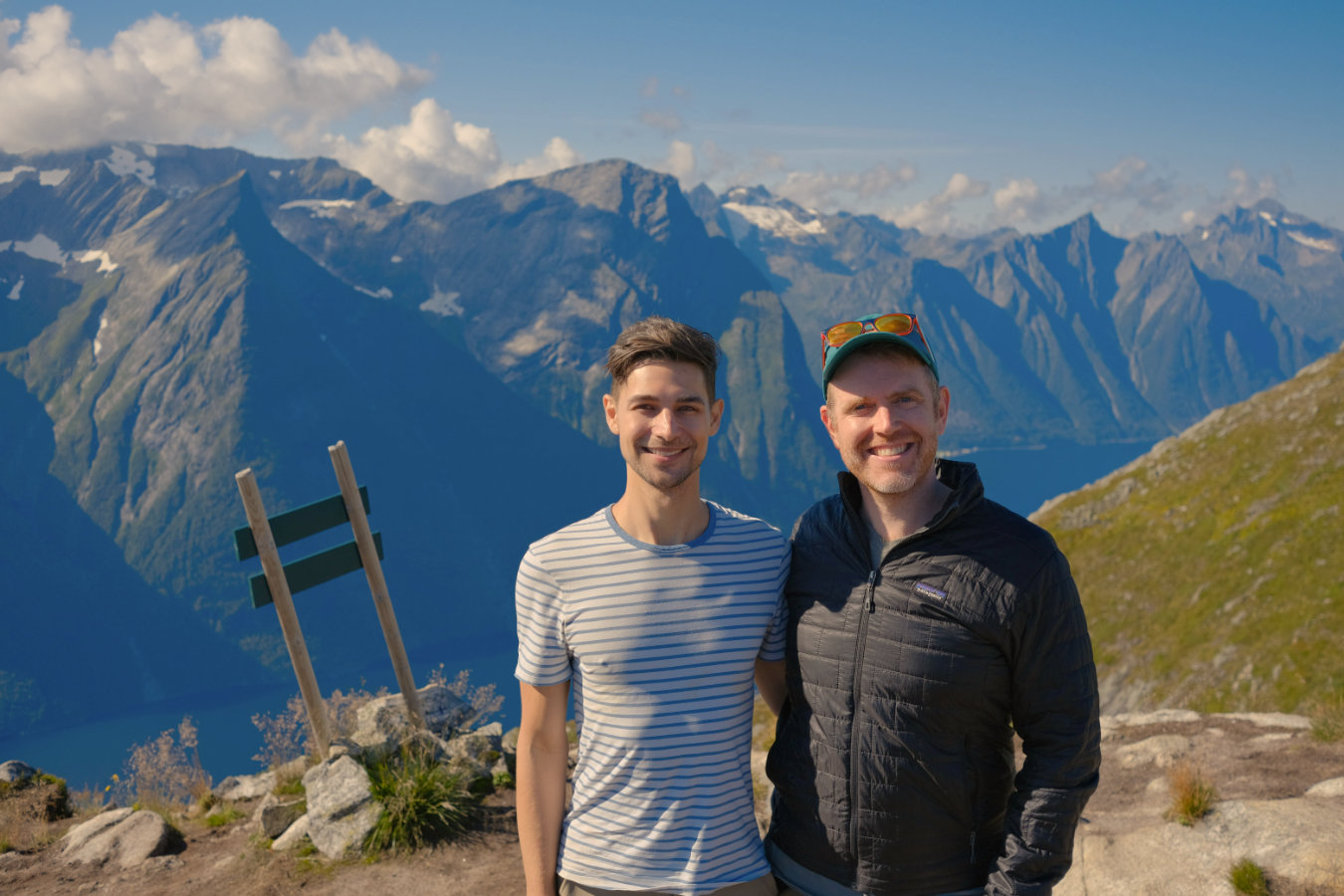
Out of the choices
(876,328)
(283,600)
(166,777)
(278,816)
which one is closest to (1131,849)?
(876,328)

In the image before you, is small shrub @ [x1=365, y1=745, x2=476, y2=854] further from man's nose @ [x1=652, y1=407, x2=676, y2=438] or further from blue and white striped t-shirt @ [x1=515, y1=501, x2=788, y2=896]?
man's nose @ [x1=652, y1=407, x2=676, y2=438]

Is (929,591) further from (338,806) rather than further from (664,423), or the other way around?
(338,806)

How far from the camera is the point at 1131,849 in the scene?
25.0 ft

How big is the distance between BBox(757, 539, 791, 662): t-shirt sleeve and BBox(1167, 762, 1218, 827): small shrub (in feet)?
18.9

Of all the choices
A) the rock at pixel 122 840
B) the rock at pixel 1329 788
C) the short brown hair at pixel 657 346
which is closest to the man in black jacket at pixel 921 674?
the short brown hair at pixel 657 346

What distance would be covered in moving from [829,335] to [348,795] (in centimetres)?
770

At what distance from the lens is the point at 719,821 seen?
3.97 metres

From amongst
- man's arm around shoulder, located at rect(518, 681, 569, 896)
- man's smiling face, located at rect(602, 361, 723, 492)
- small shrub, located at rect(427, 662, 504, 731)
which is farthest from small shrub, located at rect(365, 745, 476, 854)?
man's smiling face, located at rect(602, 361, 723, 492)

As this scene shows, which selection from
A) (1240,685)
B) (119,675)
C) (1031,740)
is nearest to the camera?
(1031,740)

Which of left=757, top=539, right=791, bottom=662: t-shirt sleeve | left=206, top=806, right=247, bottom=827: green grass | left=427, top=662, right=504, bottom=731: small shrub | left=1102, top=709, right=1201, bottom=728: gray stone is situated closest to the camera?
left=757, top=539, right=791, bottom=662: t-shirt sleeve

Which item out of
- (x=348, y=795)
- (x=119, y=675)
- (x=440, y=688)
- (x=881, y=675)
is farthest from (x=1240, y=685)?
(x=119, y=675)

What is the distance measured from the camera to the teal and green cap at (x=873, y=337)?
3787mm

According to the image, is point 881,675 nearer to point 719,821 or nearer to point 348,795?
point 719,821

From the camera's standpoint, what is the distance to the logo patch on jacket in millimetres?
3631
